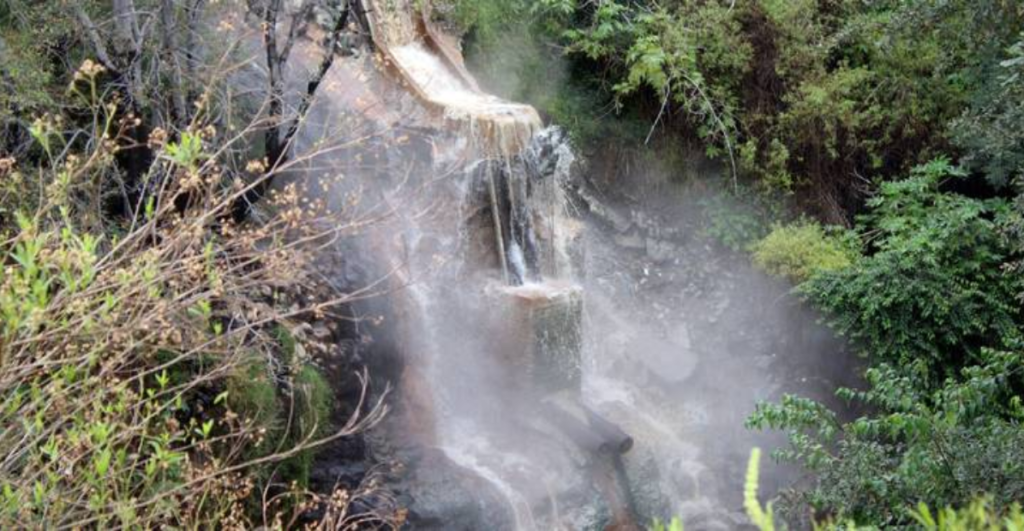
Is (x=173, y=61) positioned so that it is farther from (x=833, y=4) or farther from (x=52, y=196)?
(x=833, y=4)

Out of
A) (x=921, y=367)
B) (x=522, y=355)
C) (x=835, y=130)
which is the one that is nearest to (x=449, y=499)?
(x=522, y=355)

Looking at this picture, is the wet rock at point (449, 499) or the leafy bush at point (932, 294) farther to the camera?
the leafy bush at point (932, 294)

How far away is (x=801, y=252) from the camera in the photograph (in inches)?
437

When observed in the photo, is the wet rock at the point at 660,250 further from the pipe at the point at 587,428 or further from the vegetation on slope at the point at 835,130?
the pipe at the point at 587,428

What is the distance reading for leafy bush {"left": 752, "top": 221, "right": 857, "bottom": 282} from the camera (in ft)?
36.1

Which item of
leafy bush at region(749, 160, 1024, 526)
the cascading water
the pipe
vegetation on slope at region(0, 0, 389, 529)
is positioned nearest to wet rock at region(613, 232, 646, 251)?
the cascading water

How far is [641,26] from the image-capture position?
1223 cm

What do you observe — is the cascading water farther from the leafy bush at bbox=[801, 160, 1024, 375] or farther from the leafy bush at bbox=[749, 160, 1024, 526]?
the leafy bush at bbox=[749, 160, 1024, 526]

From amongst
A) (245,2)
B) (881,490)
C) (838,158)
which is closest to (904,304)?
(838,158)

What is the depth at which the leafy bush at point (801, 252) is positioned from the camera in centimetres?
1099

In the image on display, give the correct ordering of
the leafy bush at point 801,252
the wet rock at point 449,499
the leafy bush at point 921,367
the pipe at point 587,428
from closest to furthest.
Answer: the leafy bush at point 921,367 < the wet rock at point 449,499 < the pipe at point 587,428 < the leafy bush at point 801,252

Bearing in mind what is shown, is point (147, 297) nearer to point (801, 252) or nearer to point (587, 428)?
point (587, 428)

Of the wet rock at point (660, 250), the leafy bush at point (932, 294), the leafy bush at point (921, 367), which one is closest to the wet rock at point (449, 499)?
the leafy bush at point (921, 367)

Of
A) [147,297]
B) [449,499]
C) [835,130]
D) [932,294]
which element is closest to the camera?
[147,297]
